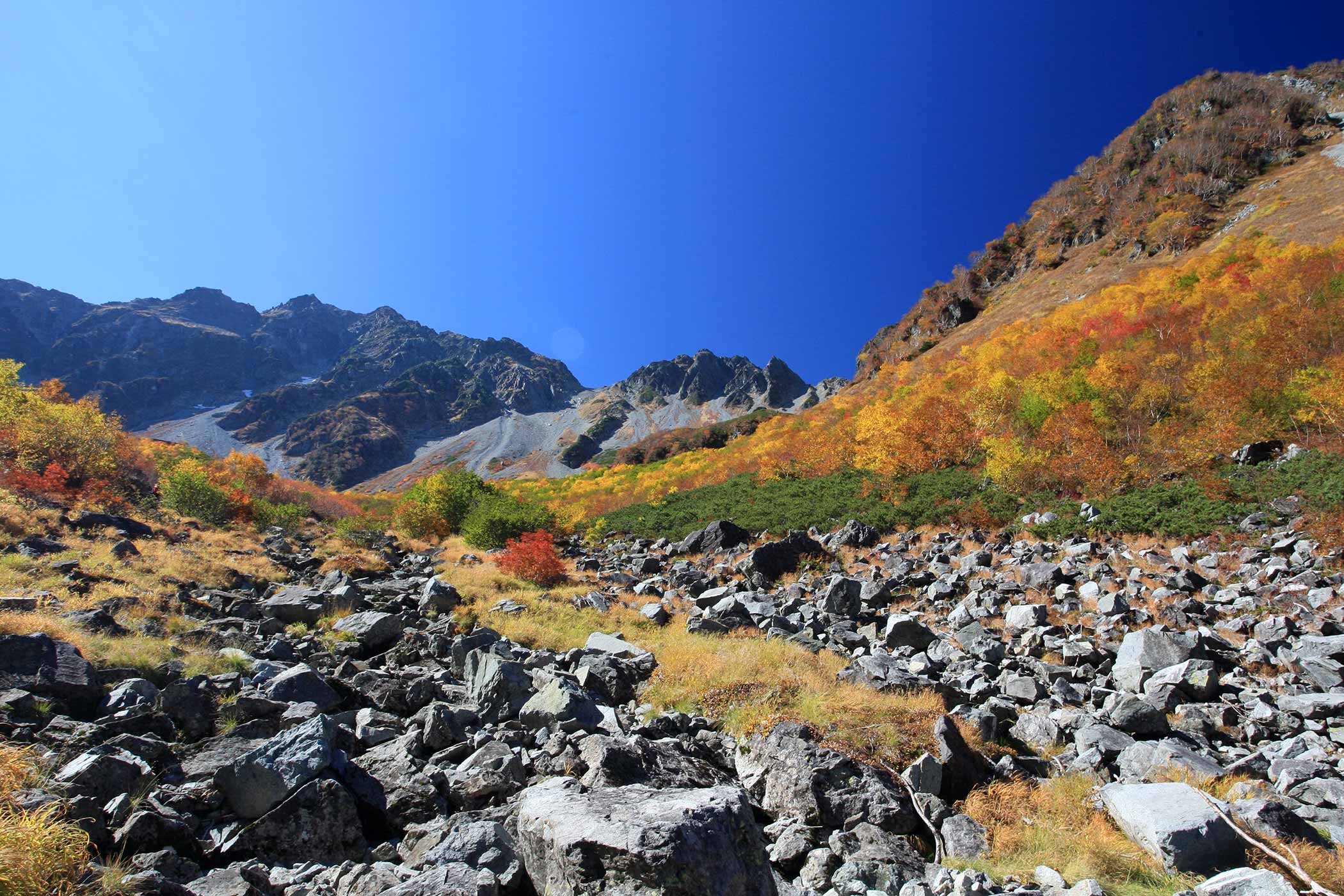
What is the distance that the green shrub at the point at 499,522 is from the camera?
28141 millimetres

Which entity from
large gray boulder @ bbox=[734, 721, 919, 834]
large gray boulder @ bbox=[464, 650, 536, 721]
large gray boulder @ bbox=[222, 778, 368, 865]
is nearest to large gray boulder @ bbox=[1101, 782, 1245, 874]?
large gray boulder @ bbox=[734, 721, 919, 834]

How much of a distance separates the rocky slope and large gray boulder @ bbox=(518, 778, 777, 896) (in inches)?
0.8

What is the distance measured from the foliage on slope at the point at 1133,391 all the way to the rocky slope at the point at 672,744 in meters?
4.86

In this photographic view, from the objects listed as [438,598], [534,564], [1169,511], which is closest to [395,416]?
[534,564]

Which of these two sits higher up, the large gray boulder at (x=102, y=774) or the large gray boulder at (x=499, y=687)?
the large gray boulder at (x=499, y=687)

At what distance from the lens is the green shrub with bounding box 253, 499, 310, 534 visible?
28.8 m

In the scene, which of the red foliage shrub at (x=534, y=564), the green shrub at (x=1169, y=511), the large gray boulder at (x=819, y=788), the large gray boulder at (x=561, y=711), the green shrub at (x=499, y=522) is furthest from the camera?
the green shrub at (x=499, y=522)

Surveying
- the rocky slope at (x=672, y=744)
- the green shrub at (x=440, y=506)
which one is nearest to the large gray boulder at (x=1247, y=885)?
the rocky slope at (x=672, y=744)

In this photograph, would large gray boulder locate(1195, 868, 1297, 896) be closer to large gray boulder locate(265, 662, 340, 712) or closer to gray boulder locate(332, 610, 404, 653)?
large gray boulder locate(265, 662, 340, 712)

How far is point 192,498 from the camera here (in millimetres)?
25609

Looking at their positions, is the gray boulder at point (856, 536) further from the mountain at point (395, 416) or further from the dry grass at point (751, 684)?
the mountain at point (395, 416)

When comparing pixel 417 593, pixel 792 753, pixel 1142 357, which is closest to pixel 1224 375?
pixel 1142 357

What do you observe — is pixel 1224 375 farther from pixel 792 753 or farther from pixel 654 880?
pixel 654 880

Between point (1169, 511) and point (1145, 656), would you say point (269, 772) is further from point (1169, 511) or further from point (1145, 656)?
point (1169, 511)
